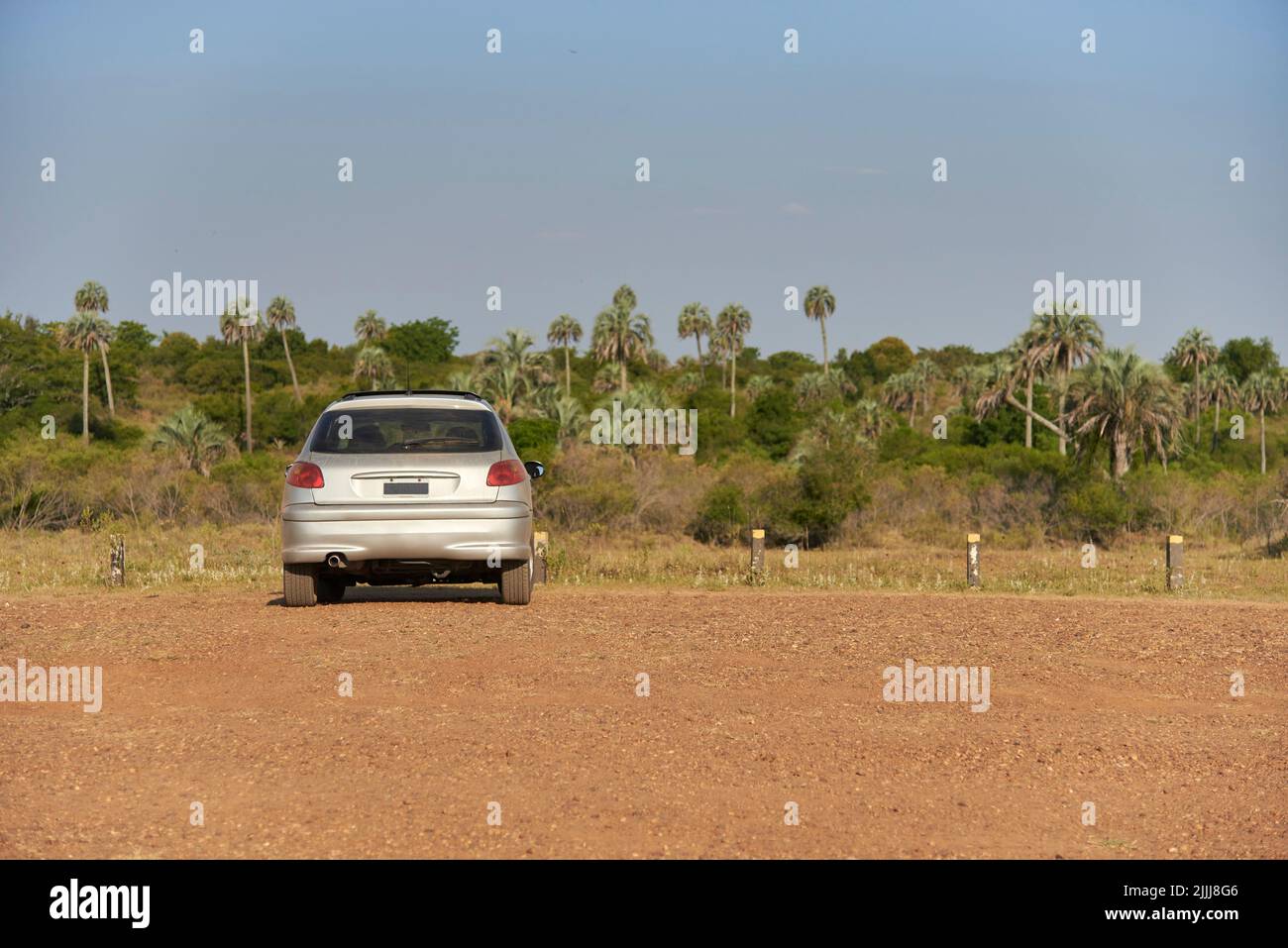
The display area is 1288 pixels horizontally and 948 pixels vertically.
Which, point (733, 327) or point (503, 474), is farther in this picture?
point (733, 327)

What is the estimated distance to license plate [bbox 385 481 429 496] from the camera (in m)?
10.5

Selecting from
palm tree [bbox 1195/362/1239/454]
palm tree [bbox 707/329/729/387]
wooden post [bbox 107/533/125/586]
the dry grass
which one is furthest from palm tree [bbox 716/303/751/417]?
wooden post [bbox 107/533/125/586]

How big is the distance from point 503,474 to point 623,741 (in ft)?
14.6

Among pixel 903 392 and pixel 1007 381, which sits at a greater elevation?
pixel 903 392

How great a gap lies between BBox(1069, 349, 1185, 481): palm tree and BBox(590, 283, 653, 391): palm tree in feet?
108

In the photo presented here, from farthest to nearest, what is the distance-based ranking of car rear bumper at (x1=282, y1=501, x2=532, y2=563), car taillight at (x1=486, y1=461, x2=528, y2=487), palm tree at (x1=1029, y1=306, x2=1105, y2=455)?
palm tree at (x1=1029, y1=306, x2=1105, y2=455), car taillight at (x1=486, y1=461, x2=528, y2=487), car rear bumper at (x1=282, y1=501, x2=532, y2=563)

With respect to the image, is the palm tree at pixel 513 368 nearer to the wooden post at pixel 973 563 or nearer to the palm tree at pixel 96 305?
the palm tree at pixel 96 305

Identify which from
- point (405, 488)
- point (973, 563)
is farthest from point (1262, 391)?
point (405, 488)

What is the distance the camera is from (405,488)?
1052 cm

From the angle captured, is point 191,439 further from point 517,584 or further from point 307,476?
point 307,476

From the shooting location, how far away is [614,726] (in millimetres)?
6895

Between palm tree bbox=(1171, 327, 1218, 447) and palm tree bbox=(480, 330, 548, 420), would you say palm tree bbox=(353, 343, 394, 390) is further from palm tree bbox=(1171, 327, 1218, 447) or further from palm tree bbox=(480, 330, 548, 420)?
palm tree bbox=(1171, 327, 1218, 447)
